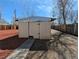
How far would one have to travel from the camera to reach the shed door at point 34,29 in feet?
69.3

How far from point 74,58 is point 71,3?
3312cm

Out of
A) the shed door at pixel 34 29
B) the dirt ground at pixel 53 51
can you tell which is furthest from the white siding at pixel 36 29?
the dirt ground at pixel 53 51

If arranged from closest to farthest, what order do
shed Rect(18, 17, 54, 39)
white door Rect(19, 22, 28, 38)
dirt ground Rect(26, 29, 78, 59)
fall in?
dirt ground Rect(26, 29, 78, 59) < shed Rect(18, 17, 54, 39) < white door Rect(19, 22, 28, 38)

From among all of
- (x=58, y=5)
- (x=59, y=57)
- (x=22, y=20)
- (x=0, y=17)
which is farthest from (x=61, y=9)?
(x=0, y=17)

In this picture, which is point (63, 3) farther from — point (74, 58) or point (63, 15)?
point (74, 58)

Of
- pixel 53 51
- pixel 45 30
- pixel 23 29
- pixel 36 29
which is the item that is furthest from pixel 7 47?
pixel 23 29

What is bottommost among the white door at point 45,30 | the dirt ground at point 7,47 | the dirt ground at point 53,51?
the dirt ground at point 53,51

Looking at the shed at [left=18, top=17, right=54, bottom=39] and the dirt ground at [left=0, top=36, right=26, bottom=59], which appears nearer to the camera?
the dirt ground at [left=0, top=36, right=26, bottom=59]

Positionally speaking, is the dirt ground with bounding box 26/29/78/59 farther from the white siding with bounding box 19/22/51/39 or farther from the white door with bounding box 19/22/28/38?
the white door with bounding box 19/22/28/38

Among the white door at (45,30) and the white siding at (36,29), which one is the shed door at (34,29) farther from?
the white door at (45,30)

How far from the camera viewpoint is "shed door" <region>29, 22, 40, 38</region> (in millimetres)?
21109

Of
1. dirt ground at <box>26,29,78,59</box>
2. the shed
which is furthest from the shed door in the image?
dirt ground at <box>26,29,78,59</box>

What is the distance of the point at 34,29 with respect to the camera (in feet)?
70.3

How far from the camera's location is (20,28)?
22.1 m
